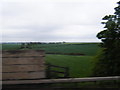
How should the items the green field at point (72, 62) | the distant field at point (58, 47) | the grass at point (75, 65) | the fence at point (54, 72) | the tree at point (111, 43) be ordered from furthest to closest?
the grass at point (75, 65) < the green field at point (72, 62) < the tree at point (111, 43) < the distant field at point (58, 47) < the fence at point (54, 72)

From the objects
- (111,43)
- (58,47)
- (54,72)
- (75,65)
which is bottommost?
(75,65)

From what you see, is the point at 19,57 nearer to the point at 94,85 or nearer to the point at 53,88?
the point at 53,88

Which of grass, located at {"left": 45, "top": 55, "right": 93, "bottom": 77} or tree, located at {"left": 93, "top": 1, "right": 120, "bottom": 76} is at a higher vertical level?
tree, located at {"left": 93, "top": 1, "right": 120, "bottom": 76}

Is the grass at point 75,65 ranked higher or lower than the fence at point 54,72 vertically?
lower

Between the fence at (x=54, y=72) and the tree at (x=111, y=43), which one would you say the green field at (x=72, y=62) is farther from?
the fence at (x=54, y=72)

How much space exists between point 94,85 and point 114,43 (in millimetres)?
2834

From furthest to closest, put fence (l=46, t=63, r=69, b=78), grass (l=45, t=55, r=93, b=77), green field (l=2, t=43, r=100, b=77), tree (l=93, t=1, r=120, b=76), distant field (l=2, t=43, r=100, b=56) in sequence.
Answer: grass (l=45, t=55, r=93, b=77), green field (l=2, t=43, r=100, b=77), tree (l=93, t=1, r=120, b=76), distant field (l=2, t=43, r=100, b=56), fence (l=46, t=63, r=69, b=78)

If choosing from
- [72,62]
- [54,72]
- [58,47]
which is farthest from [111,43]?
[72,62]

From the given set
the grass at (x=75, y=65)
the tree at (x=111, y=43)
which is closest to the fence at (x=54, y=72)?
the tree at (x=111, y=43)

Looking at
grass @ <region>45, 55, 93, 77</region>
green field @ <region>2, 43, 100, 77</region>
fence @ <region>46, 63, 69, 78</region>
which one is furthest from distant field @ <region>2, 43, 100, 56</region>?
fence @ <region>46, 63, 69, 78</region>

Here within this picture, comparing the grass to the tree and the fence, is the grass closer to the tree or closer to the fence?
the tree

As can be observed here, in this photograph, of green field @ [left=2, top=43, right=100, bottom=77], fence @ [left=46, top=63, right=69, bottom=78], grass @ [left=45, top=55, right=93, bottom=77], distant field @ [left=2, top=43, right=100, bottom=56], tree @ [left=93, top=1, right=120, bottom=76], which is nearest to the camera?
fence @ [left=46, top=63, right=69, bottom=78]

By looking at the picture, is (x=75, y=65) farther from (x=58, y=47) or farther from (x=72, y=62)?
(x=58, y=47)

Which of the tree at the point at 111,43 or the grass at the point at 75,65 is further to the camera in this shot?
the grass at the point at 75,65
